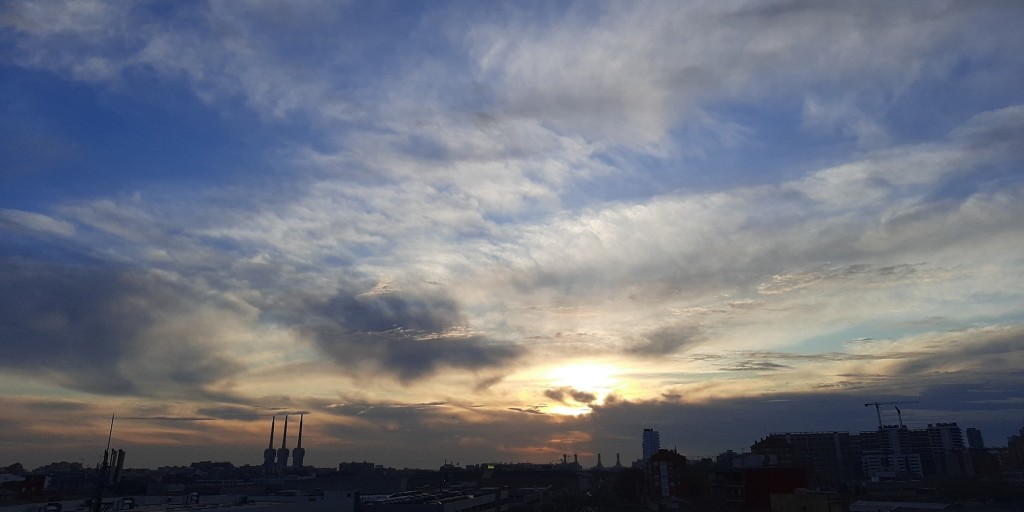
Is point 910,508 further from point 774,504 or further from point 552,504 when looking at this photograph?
point 552,504

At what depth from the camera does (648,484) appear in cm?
13750

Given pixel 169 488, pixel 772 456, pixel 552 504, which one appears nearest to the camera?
pixel 772 456

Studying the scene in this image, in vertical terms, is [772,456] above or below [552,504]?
above

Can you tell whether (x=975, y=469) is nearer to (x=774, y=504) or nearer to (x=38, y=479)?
(x=774, y=504)

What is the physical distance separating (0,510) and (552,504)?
93166 millimetres

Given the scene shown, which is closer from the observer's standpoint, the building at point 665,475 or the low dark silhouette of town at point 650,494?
the low dark silhouette of town at point 650,494

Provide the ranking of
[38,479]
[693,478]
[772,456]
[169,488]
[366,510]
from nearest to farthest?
[366,510]
[772,456]
[38,479]
[693,478]
[169,488]

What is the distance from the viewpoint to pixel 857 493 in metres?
102

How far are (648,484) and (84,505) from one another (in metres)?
110

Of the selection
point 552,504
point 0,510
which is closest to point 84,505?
point 0,510

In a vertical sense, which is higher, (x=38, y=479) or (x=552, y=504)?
(x=38, y=479)

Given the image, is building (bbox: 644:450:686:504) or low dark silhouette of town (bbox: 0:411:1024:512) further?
building (bbox: 644:450:686:504)

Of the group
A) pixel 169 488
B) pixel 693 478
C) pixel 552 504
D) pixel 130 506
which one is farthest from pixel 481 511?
pixel 169 488

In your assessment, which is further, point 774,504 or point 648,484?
point 648,484
